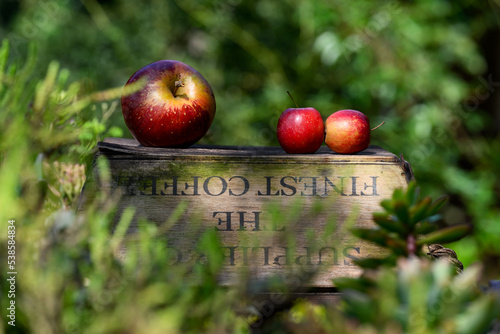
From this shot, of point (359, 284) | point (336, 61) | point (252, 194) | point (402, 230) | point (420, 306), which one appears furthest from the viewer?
point (336, 61)

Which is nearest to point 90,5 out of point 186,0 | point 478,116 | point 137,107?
point 186,0

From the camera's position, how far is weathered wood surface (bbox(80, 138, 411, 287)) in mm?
1466

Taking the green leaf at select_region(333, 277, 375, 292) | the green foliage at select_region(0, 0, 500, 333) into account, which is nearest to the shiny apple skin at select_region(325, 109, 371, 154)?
the green foliage at select_region(0, 0, 500, 333)

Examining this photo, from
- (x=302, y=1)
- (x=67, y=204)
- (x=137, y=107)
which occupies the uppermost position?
(x=302, y=1)

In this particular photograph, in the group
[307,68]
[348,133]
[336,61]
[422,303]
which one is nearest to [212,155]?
[348,133]

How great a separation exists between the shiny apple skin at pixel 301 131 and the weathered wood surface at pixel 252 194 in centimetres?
11

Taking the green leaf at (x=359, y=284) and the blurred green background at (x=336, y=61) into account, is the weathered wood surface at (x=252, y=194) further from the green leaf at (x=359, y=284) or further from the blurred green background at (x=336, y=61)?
the blurred green background at (x=336, y=61)

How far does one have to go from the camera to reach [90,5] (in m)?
4.20

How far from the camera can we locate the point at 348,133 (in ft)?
5.32

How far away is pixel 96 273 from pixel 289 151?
3.45 ft

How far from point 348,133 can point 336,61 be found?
1.97m

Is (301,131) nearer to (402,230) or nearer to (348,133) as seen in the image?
(348,133)

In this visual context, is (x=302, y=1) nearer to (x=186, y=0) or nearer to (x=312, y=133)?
(x=186, y=0)

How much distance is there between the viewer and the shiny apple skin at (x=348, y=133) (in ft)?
5.33
